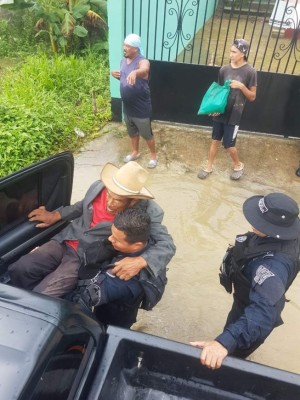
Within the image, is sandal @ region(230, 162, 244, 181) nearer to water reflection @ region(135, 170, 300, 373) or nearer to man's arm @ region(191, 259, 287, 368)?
water reflection @ region(135, 170, 300, 373)

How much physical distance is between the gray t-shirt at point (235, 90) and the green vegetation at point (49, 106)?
7.42 ft

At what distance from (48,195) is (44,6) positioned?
6.86m

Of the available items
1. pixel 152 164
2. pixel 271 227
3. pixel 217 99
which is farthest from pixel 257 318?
pixel 152 164

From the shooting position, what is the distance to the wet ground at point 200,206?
10.1 feet

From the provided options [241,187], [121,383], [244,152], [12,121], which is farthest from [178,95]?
[121,383]

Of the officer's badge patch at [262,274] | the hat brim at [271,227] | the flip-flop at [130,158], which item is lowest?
the flip-flop at [130,158]

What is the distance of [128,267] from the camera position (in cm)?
206

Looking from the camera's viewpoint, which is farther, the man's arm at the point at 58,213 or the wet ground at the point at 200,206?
the wet ground at the point at 200,206

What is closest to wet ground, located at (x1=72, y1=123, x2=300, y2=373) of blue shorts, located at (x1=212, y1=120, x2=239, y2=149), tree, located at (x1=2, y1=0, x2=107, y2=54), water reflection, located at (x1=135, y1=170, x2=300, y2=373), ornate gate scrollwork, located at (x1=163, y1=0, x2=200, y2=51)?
water reflection, located at (x1=135, y1=170, x2=300, y2=373)

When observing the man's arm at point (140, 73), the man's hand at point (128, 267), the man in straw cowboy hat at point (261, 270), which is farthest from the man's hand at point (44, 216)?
the man's arm at point (140, 73)

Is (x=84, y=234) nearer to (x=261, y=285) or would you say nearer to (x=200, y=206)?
(x=261, y=285)

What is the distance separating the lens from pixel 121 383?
183 cm

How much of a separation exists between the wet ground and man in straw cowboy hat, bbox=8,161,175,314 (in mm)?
993

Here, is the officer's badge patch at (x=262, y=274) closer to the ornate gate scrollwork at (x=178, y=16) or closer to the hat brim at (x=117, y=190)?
the hat brim at (x=117, y=190)
